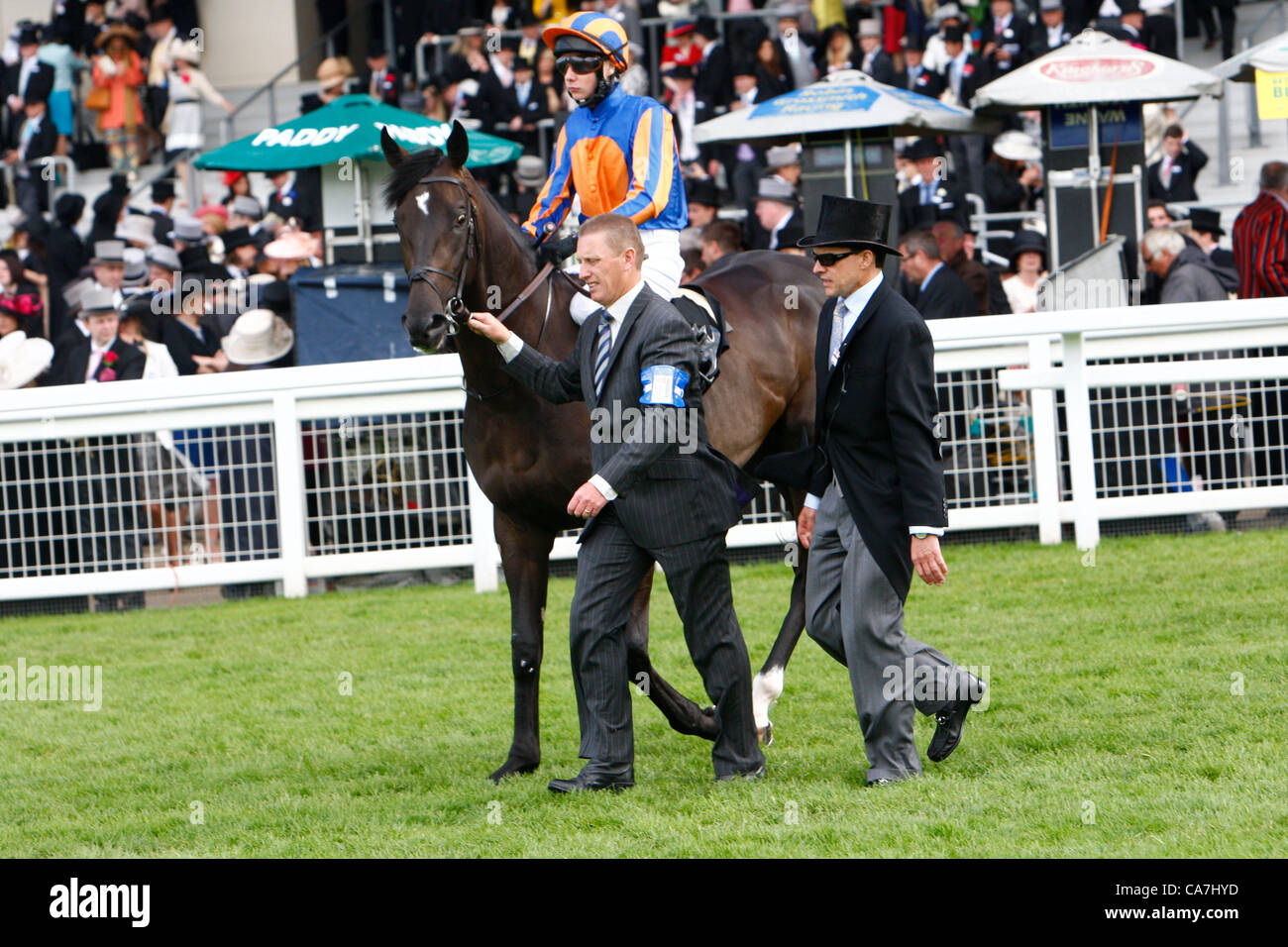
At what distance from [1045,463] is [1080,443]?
0.28 meters

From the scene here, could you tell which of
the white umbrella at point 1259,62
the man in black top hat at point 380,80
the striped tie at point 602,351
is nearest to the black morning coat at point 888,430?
the striped tie at point 602,351

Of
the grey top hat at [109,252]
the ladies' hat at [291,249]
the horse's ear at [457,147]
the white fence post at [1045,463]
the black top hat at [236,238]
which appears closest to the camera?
the horse's ear at [457,147]

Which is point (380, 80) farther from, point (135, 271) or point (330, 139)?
point (330, 139)

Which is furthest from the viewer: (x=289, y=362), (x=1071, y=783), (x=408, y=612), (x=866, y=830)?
(x=289, y=362)

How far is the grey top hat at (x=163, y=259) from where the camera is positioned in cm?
1270

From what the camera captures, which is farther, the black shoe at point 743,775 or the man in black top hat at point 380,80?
the man in black top hat at point 380,80

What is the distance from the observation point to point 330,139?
39.0ft

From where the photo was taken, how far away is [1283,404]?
8.99 meters

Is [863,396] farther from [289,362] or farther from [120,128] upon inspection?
[120,128]

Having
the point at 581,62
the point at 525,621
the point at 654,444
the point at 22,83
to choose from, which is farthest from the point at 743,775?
the point at 22,83

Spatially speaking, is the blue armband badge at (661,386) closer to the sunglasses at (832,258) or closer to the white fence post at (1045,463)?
the sunglasses at (832,258)

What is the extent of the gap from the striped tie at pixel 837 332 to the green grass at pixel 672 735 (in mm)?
1296

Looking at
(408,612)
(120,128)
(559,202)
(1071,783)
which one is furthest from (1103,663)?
(120,128)

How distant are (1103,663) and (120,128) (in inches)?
597
